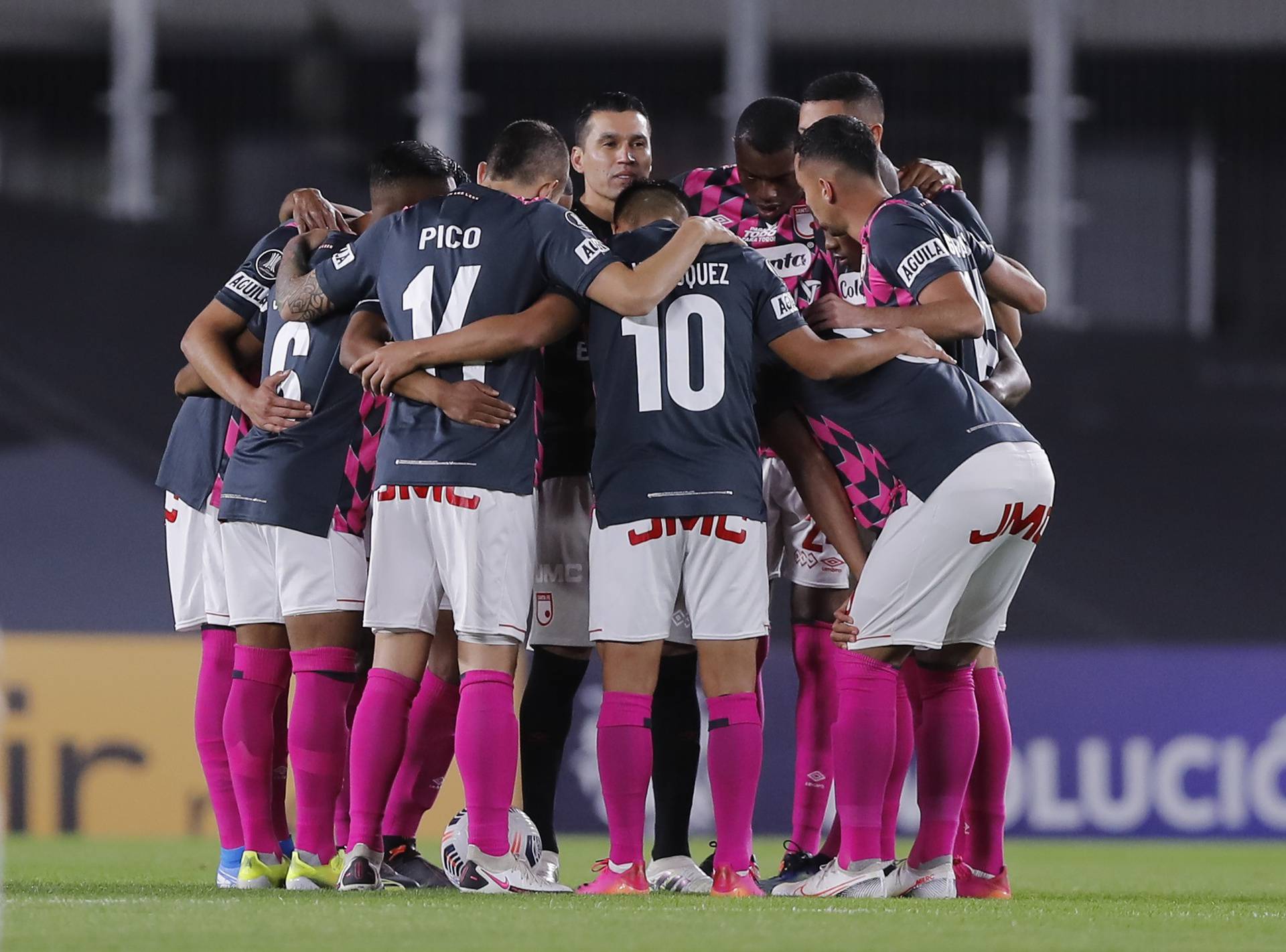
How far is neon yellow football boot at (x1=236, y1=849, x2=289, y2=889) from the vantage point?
512 cm

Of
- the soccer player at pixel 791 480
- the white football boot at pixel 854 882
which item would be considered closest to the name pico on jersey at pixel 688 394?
the soccer player at pixel 791 480

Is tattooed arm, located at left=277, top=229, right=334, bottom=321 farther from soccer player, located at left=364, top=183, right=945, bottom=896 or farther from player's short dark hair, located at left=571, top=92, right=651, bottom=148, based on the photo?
player's short dark hair, located at left=571, top=92, right=651, bottom=148

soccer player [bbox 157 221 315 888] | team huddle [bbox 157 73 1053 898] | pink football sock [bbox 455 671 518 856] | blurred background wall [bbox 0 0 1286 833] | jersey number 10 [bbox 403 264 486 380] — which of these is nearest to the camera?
pink football sock [bbox 455 671 518 856]

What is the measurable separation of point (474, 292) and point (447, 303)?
86 millimetres

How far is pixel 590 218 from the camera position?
5.70m

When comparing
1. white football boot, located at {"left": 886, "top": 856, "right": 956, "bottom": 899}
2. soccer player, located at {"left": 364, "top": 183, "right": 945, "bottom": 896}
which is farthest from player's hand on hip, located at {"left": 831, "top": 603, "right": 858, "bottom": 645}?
white football boot, located at {"left": 886, "top": 856, "right": 956, "bottom": 899}

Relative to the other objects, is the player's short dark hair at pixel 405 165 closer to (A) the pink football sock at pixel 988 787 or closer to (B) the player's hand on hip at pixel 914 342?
(B) the player's hand on hip at pixel 914 342

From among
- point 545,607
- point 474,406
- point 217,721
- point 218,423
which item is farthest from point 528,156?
point 217,721

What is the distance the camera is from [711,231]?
4906mm

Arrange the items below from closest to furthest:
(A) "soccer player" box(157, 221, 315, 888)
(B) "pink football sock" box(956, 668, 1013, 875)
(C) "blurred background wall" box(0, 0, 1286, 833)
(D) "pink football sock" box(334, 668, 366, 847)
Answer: (B) "pink football sock" box(956, 668, 1013, 875), (A) "soccer player" box(157, 221, 315, 888), (D) "pink football sock" box(334, 668, 366, 847), (C) "blurred background wall" box(0, 0, 1286, 833)

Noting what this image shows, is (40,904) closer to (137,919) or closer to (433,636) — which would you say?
(137,919)

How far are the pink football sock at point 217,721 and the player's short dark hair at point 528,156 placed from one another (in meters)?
1.61

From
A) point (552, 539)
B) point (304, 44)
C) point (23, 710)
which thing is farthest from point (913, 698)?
point (304, 44)

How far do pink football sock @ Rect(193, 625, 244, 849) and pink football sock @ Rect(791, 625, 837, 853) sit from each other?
65.0 inches
